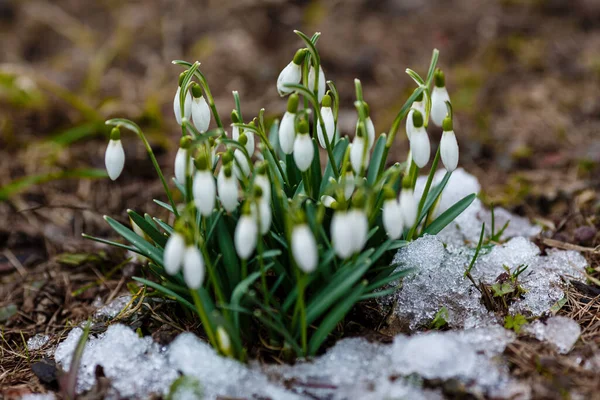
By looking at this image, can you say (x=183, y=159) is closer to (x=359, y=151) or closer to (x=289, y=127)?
(x=289, y=127)

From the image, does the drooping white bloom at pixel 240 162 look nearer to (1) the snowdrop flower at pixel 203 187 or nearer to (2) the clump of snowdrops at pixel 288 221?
(2) the clump of snowdrops at pixel 288 221

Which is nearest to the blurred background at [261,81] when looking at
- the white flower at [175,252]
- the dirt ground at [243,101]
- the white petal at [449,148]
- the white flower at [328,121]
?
the dirt ground at [243,101]

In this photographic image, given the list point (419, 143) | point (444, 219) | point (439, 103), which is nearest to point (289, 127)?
point (419, 143)

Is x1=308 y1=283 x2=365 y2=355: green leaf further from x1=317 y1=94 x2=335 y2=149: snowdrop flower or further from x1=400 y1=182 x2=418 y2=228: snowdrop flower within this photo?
x1=317 y1=94 x2=335 y2=149: snowdrop flower

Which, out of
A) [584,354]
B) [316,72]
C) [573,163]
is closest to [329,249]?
[316,72]

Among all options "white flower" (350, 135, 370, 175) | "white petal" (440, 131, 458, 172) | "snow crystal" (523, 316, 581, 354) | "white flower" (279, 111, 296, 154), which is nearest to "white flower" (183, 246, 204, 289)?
"white flower" (279, 111, 296, 154)

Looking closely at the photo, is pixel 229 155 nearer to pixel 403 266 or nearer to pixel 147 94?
pixel 403 266
